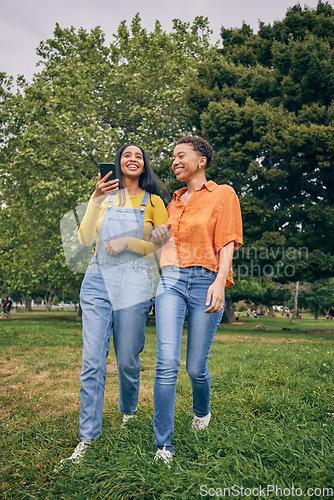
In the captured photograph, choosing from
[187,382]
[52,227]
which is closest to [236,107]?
[52,227]

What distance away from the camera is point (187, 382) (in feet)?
19.7

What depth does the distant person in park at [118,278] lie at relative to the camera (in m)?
3.16

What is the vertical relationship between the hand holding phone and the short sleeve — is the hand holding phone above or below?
above

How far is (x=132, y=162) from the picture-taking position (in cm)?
350

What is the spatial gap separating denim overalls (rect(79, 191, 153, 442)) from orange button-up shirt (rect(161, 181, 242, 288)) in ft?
1.10

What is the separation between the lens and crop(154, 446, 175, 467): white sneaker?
266 cm

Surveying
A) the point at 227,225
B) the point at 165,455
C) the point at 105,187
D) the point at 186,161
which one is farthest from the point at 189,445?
the point at 186,161

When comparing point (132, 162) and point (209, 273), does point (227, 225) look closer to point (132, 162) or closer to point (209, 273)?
point (209, 273)

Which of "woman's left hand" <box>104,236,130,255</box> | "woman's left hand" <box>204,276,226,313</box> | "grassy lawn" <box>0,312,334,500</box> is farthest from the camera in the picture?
"woman's left hand" <box>104,236,130,255</box>

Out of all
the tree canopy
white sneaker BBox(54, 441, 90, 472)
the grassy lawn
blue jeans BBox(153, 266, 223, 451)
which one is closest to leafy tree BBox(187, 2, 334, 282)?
the tree canopy

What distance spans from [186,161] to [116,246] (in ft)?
3.08

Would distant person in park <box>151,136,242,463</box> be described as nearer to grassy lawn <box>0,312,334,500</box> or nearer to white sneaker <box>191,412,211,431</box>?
white sneaker <box>191,412,211,431</box>

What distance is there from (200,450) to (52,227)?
55.6 feet

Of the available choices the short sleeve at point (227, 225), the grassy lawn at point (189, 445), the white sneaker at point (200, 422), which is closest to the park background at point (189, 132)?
the grassy lawn at point (189, 445)
